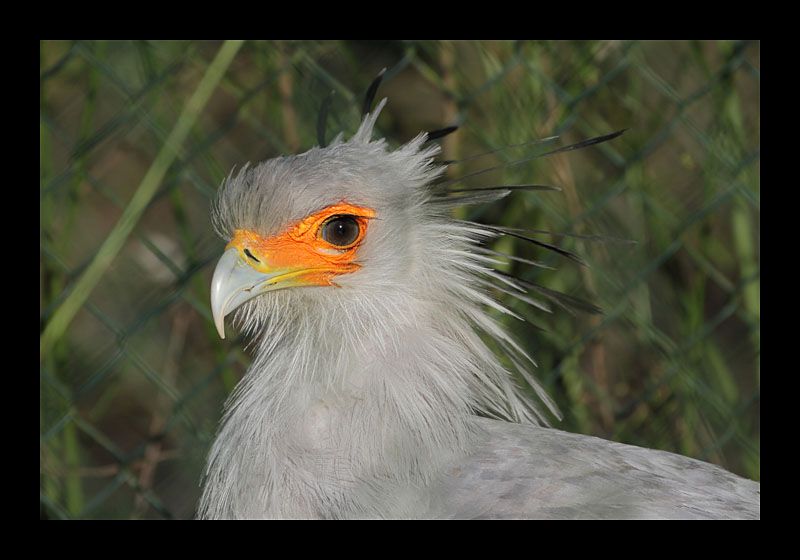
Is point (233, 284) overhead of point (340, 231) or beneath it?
beneath

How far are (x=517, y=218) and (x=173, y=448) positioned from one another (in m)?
1.04

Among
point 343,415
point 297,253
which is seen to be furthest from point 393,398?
point 297,253

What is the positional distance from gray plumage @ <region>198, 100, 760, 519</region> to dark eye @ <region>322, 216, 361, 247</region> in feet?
0.09

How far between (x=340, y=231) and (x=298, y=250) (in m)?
0.08

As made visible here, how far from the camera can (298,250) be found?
1381 millimetres

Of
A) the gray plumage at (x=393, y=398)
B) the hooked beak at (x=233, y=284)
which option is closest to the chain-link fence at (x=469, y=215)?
the gray plumage at (x=393, y=398)

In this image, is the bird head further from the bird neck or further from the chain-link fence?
the chain-link fence

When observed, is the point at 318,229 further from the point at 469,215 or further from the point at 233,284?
the point at 469,215

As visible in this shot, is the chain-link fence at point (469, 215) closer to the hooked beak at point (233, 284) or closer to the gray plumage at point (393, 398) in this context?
the gray plumage at point (393, 398)

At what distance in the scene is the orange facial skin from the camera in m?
1.38

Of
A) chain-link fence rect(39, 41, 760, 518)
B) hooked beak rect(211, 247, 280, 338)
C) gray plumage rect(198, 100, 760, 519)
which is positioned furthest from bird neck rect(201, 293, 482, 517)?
chain-link fence rect(39, 41, 760, 518)

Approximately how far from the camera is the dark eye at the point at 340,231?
139cm

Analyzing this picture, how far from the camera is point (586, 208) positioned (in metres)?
2.09
